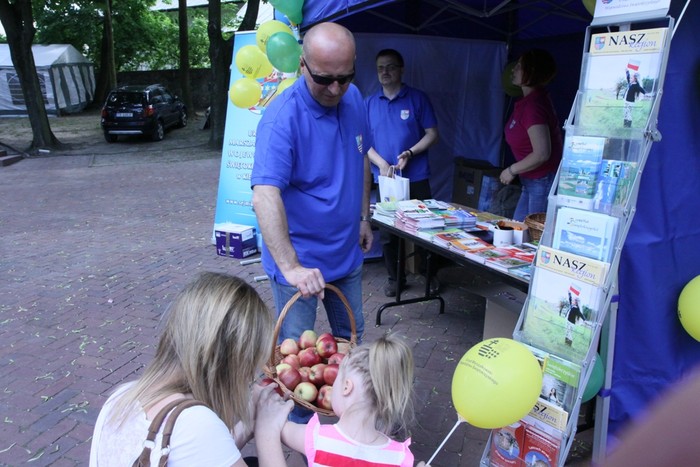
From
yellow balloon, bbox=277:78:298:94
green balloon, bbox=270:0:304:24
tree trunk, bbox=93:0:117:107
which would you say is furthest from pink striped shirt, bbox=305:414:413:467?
tree trunk, bbox=93:0:117:107

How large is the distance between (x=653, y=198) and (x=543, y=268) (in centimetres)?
63

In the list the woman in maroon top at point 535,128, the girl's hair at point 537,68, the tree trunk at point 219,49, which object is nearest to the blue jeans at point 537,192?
the woman in maroon top at point 535,128

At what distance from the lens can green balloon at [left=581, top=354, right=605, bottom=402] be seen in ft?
7.93

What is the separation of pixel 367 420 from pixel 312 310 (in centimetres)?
87

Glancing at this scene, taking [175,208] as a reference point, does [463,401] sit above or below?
above

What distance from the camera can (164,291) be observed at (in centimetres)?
512

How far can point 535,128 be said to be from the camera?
4.01 m

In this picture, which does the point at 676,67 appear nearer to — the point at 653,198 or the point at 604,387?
the point at 653,198

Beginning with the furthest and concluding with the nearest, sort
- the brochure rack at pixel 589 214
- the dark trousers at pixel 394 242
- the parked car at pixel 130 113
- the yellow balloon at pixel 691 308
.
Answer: the parked car at pixel 130 113 → the dark trousers at pixel 394 242 → the yellow balloon at pixel 691 308 → the brochure rack at pixel 589 214

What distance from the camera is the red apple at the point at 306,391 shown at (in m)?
2.08

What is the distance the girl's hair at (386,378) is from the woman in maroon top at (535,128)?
8.84 feet

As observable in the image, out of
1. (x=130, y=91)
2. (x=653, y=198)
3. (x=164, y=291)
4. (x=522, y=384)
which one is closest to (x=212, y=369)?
(x=522, y=384)

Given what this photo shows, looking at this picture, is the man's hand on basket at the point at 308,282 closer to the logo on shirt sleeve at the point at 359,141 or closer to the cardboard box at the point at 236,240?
the logo on shirt sleeve at the point at 359,141

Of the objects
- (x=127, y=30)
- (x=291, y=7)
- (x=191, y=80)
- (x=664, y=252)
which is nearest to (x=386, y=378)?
(x=664, y=252)
